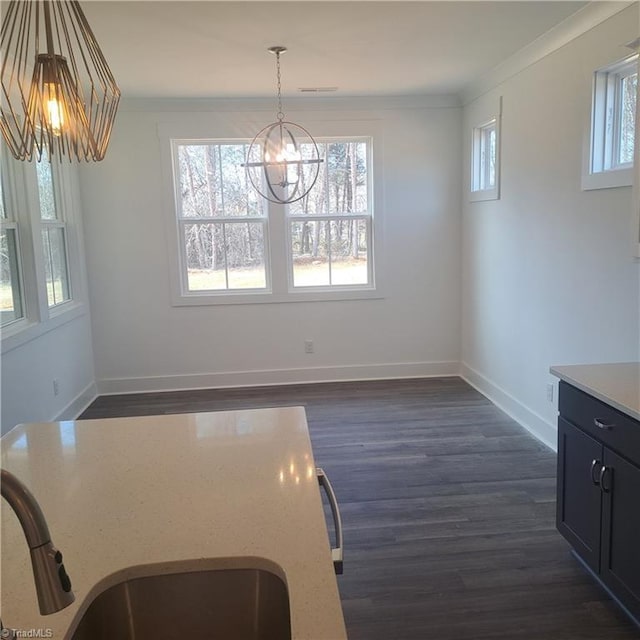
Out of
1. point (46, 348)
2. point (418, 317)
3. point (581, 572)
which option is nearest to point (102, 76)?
point (581, 572)

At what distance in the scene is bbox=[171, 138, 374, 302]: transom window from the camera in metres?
5.11

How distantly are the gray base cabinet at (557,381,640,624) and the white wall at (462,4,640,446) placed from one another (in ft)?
2.87

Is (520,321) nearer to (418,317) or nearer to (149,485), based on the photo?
(418,317)

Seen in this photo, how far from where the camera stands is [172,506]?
127cm

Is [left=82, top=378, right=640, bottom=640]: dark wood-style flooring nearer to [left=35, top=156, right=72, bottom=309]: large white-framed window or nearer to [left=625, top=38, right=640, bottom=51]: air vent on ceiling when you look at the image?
[left=35, top=156, right=72, bottom=309]: large white-framed window

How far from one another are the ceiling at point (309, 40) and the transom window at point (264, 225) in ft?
2.26

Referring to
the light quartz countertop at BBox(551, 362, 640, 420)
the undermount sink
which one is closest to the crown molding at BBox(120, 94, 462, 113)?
the light quartz countertop at BBox(551, 362, 640, 420)

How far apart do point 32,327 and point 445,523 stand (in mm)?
2928

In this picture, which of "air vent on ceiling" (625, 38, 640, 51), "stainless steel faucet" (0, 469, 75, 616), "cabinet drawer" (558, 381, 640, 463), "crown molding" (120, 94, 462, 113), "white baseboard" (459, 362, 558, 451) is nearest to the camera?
"stainless steel faucet" (0, 469, 75, 616)

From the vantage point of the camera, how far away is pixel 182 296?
16.9 feet

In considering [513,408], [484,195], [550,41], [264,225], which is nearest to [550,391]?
[513,408]

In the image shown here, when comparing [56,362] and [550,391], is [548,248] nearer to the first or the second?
[550,391]

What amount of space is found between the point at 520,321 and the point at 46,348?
3478mm

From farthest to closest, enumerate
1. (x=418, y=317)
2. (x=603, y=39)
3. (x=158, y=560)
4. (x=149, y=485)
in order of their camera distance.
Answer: (x=418, y=317) → (x=603, y=39) → (x=149, y=485) → (x=158, y=560)
